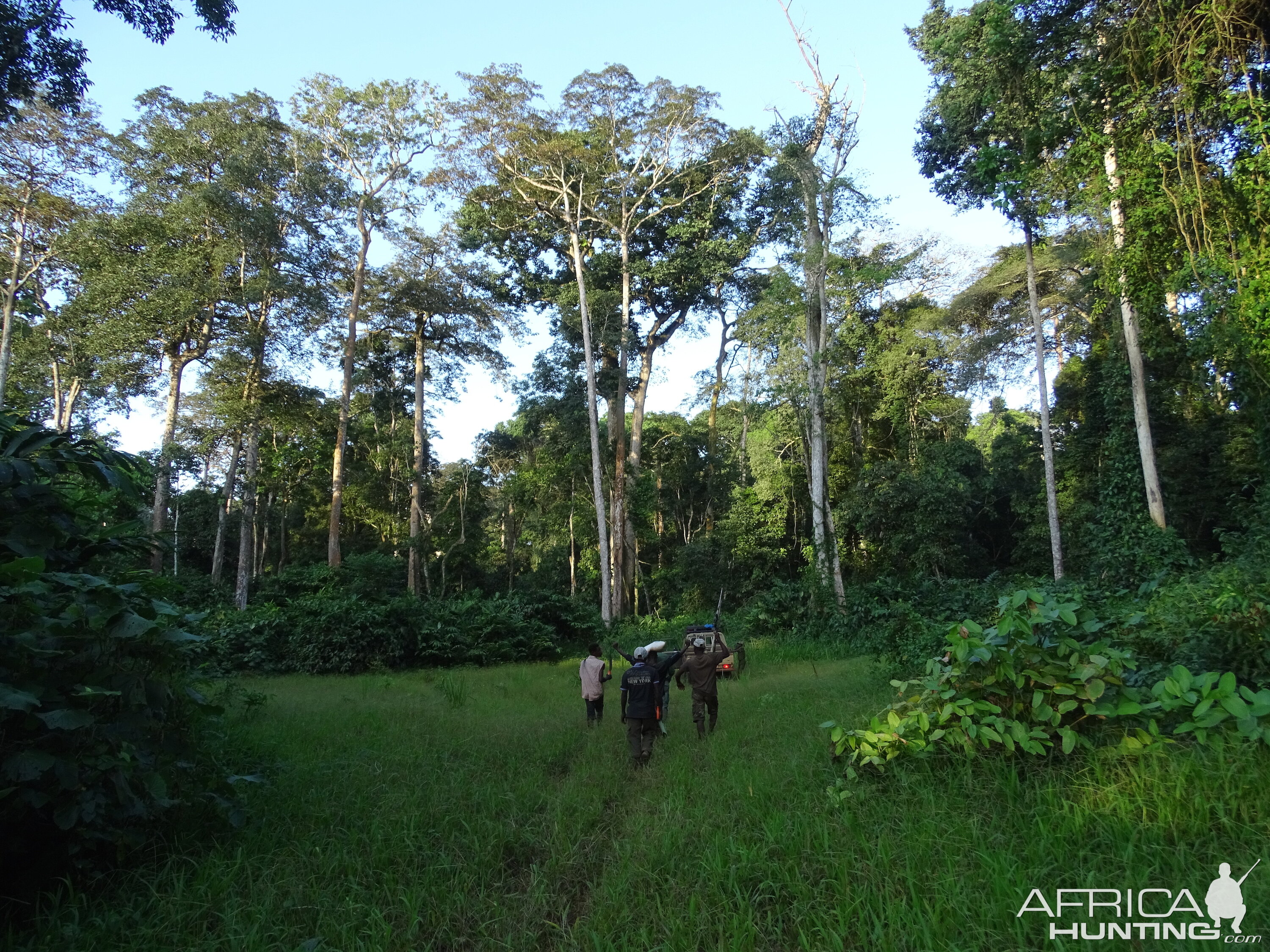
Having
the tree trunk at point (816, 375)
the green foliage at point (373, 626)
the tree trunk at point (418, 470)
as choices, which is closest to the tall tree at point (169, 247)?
the green foliage at point (373, 626)

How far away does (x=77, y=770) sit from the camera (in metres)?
3.48

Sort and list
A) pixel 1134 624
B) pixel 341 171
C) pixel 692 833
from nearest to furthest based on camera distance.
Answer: pixel 692 833
pixel 1134 624
pixel 341 171

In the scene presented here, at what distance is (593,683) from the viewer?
9.80 metres

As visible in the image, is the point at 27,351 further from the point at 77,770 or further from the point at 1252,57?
the point at 1252,57

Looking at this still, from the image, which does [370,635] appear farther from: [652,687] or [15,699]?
[15,699]

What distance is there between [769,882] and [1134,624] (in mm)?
4894

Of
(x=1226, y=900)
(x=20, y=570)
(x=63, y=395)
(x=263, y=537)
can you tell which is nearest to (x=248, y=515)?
(x=63, y=395)

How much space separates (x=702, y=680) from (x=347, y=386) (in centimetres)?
2061

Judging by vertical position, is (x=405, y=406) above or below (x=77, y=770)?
above

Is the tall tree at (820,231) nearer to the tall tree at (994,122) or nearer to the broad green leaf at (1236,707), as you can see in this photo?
the tall tree at (994,122)

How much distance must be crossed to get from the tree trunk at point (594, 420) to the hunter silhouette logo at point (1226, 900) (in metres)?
20.8

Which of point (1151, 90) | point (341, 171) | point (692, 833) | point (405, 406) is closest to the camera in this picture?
point (692, 833)

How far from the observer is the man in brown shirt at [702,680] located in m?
8.71

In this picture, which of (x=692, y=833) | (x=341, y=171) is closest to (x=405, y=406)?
(x=341, y=171)
